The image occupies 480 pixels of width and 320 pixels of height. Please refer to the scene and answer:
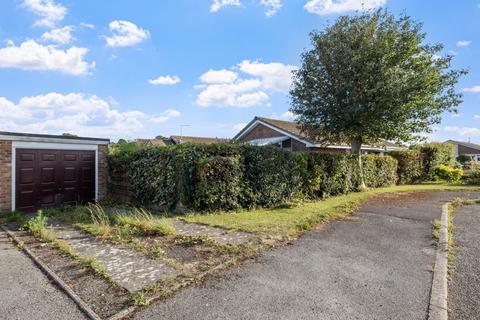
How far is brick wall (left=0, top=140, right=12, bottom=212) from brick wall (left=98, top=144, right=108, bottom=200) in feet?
9.05

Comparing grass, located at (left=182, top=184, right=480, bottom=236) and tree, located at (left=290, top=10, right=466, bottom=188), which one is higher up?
tree, located at (left=290, top=10, right=466, bottom=188)

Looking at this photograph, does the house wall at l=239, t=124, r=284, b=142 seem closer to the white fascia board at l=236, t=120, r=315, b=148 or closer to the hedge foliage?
the white fascia board at l=236, t=120, r=315, b=148

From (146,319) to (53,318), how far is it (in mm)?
1047

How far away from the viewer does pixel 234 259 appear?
4.71m

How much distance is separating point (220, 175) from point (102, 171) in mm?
5367

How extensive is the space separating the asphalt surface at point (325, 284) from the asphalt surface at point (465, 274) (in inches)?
11.6

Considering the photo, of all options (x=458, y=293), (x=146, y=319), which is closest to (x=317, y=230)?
(x=458, y=293)

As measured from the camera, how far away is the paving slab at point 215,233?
5777 mm

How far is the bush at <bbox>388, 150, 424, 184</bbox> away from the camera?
18000 mm

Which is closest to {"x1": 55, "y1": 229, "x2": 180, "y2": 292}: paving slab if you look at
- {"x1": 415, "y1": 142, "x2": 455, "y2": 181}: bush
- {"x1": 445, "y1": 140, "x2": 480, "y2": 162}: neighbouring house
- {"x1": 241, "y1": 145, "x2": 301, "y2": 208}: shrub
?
{"x1": 241, "y1": 145, "x2": 301, "y2": 208}: shrub

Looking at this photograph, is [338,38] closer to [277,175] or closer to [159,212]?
[277,175]

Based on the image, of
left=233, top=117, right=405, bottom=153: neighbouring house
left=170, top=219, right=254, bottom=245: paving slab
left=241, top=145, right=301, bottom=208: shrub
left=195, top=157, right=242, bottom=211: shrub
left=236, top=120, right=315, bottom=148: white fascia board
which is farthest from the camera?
left=233, top=117, right=405, bottom=153: neighbouring house

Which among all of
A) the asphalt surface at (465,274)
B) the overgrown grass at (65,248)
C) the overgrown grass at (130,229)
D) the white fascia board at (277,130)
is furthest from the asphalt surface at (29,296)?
the white fascia board at (277,130)

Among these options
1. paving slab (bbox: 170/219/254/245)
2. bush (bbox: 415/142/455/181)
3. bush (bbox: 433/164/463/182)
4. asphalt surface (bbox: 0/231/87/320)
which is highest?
bush (bbox: 415/142/455/181)
